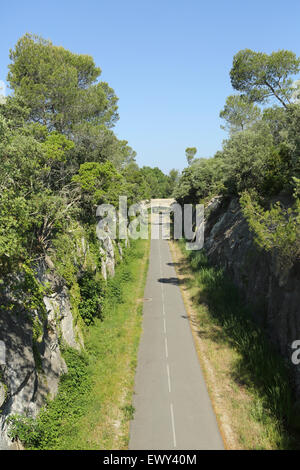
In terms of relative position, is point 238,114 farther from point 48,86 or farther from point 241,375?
point 241,375

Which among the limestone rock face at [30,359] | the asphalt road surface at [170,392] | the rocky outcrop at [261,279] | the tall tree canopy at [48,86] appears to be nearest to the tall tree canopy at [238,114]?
the rocky outcrop at [261,279]

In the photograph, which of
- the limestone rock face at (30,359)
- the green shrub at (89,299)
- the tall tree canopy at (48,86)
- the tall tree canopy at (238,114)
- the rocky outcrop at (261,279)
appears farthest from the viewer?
the tall tree canopy at (238,114)

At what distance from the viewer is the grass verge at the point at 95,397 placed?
9.78m

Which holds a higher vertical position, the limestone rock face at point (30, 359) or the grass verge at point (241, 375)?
the limestone rock face at point (30, 359)

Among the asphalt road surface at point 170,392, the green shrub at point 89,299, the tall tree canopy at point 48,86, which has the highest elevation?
the tall tree canopy at point 48,86

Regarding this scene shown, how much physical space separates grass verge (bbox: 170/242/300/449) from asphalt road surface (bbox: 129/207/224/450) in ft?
1.87

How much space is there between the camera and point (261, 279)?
17.6m

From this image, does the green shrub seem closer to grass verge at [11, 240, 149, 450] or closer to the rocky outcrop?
grass verge at [11, 240, 149, 450]

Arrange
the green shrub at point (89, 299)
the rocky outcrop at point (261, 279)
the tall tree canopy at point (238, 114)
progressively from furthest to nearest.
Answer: the tall tree canopy at point (238, 114)
the green shrub at point (89, 299)
the rocky outcrop at point (261, 279)

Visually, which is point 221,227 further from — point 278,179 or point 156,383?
point 156,383

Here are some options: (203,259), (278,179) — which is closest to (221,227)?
(203,259)

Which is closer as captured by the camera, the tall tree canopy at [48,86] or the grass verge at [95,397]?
the grass verge at [95,397]

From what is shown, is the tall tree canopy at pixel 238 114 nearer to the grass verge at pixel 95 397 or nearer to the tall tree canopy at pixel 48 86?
the tall tree canopy at pixel 48 86

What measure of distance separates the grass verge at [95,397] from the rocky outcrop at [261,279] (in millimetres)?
7207
